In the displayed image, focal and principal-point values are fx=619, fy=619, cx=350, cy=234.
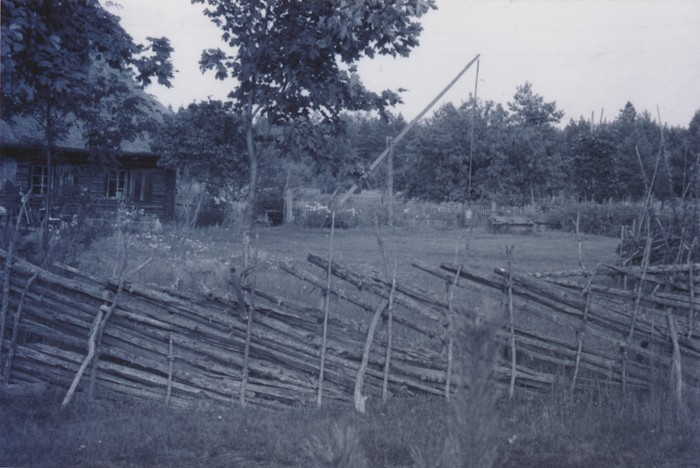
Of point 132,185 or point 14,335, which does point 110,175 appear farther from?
point 14,335

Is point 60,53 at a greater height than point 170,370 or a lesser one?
greater

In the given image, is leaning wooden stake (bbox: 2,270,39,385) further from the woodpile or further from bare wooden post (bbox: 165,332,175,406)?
bare wooden post (bbox: 165,332,175,406)

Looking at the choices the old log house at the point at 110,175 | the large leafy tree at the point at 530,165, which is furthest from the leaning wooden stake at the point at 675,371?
the large leafy tree at the point at 530,165

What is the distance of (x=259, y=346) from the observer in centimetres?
518

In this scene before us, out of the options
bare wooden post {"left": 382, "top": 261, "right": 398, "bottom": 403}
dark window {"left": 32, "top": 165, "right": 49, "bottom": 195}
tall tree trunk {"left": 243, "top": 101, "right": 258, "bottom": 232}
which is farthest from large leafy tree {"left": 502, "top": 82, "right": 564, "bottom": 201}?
bare wooden post {"left": 382, "top": 261, "right": 398, "bottom": 403}

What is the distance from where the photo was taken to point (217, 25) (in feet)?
29.3

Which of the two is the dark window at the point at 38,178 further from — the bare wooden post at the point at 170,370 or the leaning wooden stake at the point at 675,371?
the leaning wooden stake at the point at 675,371

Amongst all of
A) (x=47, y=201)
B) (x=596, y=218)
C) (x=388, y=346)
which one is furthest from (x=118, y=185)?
(x=596, y=218)

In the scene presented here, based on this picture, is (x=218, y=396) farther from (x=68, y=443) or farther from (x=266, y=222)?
(x=266, y=222)

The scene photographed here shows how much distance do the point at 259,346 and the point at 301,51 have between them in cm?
471

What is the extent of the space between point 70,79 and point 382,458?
15.4 ft

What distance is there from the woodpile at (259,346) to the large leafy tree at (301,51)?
3.98m

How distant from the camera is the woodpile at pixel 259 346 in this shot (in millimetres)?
5066

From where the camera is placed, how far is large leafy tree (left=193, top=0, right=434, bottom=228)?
822cm
